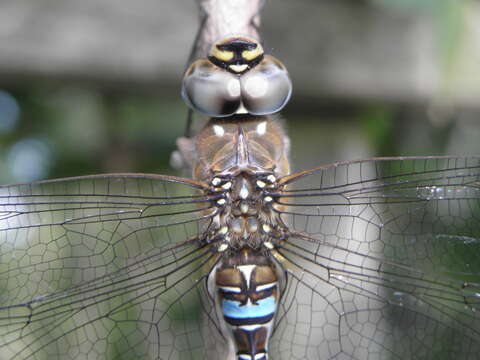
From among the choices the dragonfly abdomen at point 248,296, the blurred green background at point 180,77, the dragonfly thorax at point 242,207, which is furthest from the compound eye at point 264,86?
the blurred green background at point 180,77

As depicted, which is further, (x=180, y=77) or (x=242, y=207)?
(x=180, y=77)

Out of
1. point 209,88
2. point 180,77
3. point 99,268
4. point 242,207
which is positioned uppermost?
point 180,77

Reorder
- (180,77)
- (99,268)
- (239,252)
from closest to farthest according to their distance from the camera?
(99,268) < (239,252) < (180,77)

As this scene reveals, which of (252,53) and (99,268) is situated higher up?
(252,53)

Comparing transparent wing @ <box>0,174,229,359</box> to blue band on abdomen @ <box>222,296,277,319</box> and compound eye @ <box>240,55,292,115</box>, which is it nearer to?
blue band on abdomen @ <box>222,296,277,319</box>

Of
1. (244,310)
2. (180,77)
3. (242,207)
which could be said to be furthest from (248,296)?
(180,77)

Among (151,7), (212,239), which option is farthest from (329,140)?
(212,239)

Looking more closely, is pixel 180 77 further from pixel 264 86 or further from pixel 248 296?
pixel 248 296

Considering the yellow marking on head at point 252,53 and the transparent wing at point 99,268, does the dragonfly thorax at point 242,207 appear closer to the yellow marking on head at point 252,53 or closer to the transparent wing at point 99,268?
the transparent wing at point 99,268
